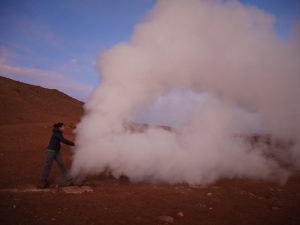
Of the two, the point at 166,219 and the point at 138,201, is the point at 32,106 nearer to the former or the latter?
the point at 138,201

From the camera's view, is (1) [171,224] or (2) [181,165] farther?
(2) [181,165]

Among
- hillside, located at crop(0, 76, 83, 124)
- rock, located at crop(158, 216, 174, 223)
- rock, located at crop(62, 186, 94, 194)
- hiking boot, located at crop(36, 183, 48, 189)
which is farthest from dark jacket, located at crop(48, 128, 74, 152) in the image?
hillside, located at crop(0, 76, 83, 124)

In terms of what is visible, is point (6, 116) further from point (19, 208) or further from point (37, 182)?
point (19, 208)

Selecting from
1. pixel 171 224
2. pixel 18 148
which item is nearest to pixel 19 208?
pixel 171 224

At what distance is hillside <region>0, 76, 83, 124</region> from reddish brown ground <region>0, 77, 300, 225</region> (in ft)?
36.0

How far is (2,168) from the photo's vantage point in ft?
27.4

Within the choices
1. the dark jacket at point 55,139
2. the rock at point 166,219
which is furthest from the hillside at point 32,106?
the rock at point 166,219

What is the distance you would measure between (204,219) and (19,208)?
3.42 meters

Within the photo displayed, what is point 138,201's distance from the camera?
6.15m

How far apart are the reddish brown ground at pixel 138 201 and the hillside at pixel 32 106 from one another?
36.0ft

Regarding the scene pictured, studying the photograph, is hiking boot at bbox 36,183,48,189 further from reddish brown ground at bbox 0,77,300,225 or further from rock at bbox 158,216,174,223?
rock at bbox 158,216,174,223

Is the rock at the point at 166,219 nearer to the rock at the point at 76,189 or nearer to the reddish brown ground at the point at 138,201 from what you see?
the reddish brown ground at the point at 138,201

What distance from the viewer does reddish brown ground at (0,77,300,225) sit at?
17.1 feet

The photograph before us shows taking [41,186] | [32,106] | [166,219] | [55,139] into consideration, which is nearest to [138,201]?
[166,219]
